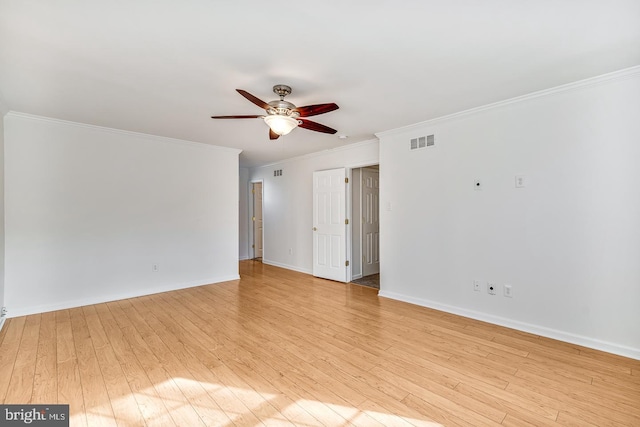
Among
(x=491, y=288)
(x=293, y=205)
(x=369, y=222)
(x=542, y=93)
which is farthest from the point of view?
(x=293, y=205)

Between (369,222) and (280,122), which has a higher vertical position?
(280,122)

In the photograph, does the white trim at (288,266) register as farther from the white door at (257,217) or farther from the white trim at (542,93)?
the white trim at (542,93)

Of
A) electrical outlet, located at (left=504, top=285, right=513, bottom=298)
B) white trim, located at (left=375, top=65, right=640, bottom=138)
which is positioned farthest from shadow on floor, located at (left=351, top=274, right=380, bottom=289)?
white trim, located at (left=375, top=65, right=640, bottom=138)

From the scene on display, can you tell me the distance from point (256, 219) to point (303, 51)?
19.4 ft

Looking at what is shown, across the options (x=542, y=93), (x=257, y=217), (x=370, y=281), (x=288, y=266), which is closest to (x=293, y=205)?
(x=288, y=266)

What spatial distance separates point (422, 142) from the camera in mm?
3842

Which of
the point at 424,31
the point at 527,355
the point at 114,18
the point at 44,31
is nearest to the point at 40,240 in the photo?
the point at 44,31

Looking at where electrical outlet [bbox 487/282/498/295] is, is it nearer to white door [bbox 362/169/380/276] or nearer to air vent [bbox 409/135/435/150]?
air vent [bbox 409/135/435/150]

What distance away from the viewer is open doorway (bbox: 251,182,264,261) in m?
7.57

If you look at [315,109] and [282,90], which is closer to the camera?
[315,109]

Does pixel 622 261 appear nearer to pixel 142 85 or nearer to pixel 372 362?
pixel 372 362

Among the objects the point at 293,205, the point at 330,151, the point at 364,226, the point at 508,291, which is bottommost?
the point at 508,291

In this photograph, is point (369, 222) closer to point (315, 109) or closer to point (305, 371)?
point (315, 109)
